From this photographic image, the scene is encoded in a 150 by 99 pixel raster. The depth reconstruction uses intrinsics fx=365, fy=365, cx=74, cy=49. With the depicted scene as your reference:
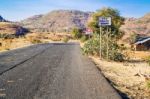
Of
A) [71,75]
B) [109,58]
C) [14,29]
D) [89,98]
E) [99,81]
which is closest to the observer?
[89,98]

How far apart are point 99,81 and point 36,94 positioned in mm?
4247

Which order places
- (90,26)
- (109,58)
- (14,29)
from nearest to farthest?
(109,58), (90,26), (14,29)

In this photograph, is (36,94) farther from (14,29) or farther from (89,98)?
(14,29)

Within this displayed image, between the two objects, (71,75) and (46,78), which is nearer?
(46,78)

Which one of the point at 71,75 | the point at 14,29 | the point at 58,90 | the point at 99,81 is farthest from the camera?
the point at 14,29

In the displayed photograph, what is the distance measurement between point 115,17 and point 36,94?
241 feet

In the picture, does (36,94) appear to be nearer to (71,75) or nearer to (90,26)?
(71,75)

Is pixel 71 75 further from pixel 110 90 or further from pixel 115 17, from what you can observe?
pixel 115 17

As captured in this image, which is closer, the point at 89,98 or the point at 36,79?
the point at 89,98

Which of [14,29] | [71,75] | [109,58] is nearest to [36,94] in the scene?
[71,75]

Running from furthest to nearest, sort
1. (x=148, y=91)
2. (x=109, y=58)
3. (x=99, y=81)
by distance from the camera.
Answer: (x=109, y=58) → (x=99, y=81) → (x=148, y=91)

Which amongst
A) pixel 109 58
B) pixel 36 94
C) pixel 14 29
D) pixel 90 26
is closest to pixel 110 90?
pixel 36 94

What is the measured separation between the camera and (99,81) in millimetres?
15023

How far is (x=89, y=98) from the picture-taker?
10938 millimetres
